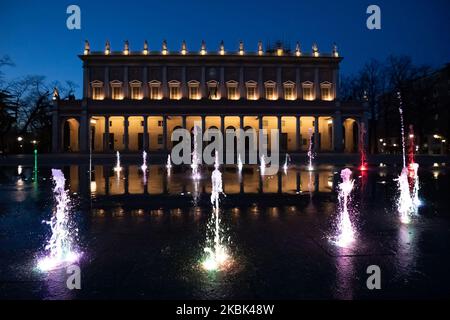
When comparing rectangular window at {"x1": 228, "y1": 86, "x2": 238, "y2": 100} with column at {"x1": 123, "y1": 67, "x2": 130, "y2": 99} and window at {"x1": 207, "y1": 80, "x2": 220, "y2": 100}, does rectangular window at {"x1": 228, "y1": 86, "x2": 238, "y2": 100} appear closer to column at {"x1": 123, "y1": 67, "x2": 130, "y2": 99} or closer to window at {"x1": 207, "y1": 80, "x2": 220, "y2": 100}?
window at {"x1": 207, "y1": 80, "x2": 220, "y2": 100}

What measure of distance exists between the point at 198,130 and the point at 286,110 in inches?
601

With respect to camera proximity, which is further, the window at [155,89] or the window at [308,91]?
the window at [308,91]

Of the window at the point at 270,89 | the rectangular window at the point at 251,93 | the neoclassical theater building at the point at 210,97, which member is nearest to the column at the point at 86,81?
the neoclassical theater building at the point at 210,97

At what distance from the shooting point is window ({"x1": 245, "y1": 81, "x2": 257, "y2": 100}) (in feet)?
207

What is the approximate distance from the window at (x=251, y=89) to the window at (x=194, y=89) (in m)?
8.90

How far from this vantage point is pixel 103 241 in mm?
6289

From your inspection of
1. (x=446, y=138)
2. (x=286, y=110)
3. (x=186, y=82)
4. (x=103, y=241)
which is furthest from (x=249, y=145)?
(x=103, y=241)

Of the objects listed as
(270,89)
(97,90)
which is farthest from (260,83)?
(97,90)

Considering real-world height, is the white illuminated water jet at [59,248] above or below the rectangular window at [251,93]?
below

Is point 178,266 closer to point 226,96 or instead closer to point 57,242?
point 57,242

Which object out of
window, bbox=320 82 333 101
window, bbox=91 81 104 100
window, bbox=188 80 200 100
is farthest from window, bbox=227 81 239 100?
window, bbox=91 81 104 100

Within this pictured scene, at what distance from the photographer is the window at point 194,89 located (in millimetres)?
62844

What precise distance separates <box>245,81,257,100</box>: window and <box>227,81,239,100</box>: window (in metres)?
2.03

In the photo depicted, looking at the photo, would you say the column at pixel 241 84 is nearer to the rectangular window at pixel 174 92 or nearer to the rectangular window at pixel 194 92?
the rectangular window at pixel 194 92
